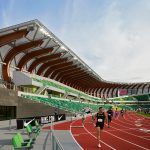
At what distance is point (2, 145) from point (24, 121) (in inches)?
306

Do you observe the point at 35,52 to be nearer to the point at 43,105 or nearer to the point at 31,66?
the point at 31,66

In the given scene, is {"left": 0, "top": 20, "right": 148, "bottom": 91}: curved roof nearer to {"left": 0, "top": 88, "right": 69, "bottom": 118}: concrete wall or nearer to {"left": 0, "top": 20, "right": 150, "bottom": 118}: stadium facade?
{"left": 0, "top": 20, "right": 150, "bottom": 118}: stadium facade

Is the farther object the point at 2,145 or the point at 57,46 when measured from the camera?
the point at 57,46

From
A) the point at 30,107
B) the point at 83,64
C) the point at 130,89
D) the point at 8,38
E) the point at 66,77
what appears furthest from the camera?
the point at 130,89

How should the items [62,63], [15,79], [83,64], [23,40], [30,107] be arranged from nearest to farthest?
[30,107], [23,40], [15,79], [62,63], [83,64]

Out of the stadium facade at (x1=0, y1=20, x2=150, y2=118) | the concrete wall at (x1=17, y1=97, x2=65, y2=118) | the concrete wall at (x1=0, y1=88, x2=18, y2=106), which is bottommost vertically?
→ the concrete wall at (x1=17, y1=97, x2=65, y2=118)

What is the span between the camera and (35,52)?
51.8 meters

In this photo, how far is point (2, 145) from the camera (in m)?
13.1

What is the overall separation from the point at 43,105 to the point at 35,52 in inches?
572

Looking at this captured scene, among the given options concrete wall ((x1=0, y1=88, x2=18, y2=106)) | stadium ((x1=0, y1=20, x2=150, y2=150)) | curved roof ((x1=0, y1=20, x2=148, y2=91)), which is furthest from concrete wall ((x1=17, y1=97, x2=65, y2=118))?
curved roof ((x1=0, y1=20, x2=148, y2=91))

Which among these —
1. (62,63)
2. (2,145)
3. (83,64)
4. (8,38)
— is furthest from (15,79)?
(2,145)

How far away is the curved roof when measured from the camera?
1513 inches

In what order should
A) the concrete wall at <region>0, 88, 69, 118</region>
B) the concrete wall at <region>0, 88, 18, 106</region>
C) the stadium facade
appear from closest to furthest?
the concrete wall at <region>0, 88, 18, 106</region>
the concrete wall at <region>0, 88, 69, 118</region>
the stadium facade

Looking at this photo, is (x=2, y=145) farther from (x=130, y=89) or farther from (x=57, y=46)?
(x=130, y=89)
